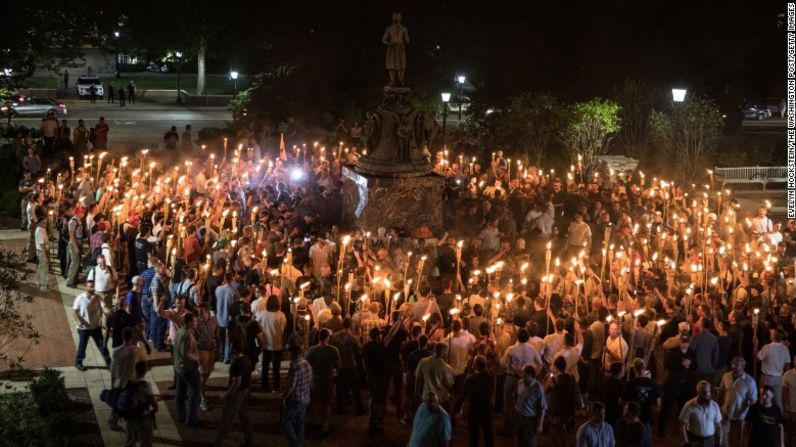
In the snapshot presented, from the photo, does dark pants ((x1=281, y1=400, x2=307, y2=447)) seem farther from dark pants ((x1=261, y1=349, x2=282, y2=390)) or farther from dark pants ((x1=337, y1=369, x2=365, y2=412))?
dark pants ((x1=261, y1=349, x2=282, y2=390))

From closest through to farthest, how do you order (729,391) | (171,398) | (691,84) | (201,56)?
(729,391) → (171,398) → (691,84) → (201,56)

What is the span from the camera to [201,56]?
64375mm

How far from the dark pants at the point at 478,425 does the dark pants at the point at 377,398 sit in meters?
1.34

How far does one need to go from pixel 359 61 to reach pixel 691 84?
15.2 m

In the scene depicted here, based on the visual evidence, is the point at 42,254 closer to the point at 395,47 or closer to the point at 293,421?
the point at 395,47

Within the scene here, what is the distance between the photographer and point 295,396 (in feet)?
40.7

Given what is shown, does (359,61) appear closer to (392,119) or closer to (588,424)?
(392,119)

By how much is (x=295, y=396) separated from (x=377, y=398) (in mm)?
1545

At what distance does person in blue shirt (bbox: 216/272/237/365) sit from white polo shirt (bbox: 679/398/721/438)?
23.1 ft

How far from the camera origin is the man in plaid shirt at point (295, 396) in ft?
40.7

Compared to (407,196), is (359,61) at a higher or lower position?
higher

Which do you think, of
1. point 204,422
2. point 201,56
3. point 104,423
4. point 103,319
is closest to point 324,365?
point 204,422

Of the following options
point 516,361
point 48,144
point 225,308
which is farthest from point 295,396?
point 48,144

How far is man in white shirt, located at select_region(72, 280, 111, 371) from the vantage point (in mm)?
15492
